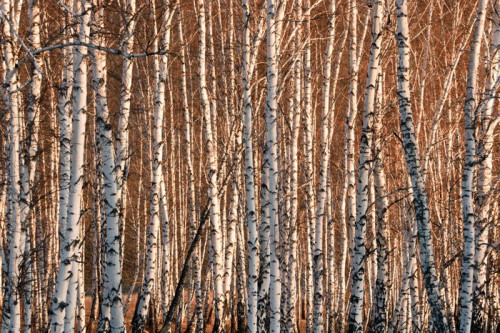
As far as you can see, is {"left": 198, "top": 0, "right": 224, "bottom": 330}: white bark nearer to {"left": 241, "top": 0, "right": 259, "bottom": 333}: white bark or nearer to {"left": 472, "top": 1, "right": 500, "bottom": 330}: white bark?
{"left": 241, "top": 0, "right": 259, "bottom": 333}: white bark

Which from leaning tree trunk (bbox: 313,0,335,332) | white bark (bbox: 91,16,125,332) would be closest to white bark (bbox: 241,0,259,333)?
leaning tree trunk (bbox: 313,0,335,332)

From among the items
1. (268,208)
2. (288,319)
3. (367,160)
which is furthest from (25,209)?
(288,319)

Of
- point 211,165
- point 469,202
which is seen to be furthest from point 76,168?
point 469,202

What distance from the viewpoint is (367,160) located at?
24.3 feet

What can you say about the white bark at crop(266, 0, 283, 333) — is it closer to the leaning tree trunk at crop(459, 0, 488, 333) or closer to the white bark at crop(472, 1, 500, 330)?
the leaning tree trunk at crop(459, 0, 488, 333)

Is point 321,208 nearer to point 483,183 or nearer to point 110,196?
point 483,183

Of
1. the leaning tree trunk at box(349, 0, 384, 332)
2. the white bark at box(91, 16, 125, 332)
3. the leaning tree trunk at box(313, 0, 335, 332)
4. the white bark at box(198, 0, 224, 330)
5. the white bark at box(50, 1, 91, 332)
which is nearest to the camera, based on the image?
the white bark at box(50, 1, 91, 332)

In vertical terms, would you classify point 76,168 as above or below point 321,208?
above

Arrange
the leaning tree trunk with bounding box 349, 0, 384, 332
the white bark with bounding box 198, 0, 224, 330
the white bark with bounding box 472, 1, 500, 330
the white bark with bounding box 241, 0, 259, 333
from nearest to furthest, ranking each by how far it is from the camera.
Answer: the leaning tree trunk with bounding box 349, 0, 384, 332 → the white bark with bounding box 472, 1, 500, 330 → the white bark with bounding box 241, 0, 259, 333 → the white bark with bounding box 198, 0, 224, 330

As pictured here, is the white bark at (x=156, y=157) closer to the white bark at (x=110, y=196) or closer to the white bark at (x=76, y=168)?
the white bark at (x=110, y=196)

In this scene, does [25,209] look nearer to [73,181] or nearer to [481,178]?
[73,181]

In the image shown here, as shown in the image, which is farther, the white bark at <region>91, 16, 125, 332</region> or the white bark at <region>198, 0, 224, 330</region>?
the white bark at <region>198, 0, 224, 330</region>

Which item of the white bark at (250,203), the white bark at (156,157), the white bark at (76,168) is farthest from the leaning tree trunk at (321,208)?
the white bark at (76,168)

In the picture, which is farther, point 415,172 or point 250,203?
point 250,203
